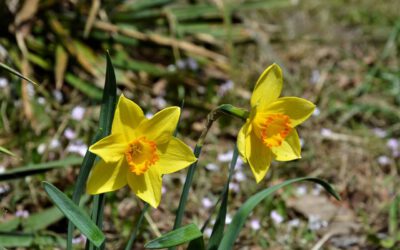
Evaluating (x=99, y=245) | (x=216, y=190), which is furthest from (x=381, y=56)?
(x=99, y=245)

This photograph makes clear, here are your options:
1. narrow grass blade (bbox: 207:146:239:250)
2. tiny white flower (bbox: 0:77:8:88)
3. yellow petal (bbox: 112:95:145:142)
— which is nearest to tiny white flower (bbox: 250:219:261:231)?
narrow grass blade (bbox: 207:146:239:250)

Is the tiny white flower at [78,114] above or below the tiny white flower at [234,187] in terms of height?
above

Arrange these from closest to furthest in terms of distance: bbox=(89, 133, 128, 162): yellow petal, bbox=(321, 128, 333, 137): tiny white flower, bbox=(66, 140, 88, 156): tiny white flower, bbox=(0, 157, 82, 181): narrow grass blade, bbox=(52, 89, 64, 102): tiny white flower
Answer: bbox=(89, 133, 128, 162): yellow petal < bbox=(0, 157, 82, 181): narrow grass blade < bbox=(66, 140, 88, 156): tiny white flower < bbox=(52, 89, 64, 102): tiny white flower < bbox=(321, 128, 333, 137): tiny white flower

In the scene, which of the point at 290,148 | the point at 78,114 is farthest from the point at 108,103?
the point at 78,114

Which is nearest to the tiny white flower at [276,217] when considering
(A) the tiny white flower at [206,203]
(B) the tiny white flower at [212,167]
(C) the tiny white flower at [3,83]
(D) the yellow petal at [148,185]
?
(A) the tiny white flower at [206,203]

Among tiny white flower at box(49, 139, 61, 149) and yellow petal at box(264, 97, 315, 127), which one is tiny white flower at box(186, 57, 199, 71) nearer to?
tiny white flower at box(49, 139, 61, 149)

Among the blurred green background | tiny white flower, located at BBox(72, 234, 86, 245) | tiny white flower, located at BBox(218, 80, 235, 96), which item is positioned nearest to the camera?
tiny white flower, located at BBox(72, 234, 86, 245)

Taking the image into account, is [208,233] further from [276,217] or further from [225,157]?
[225,157]

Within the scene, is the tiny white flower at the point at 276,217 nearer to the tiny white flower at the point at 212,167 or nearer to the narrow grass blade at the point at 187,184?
the tiny white flower at the point at 212,167
